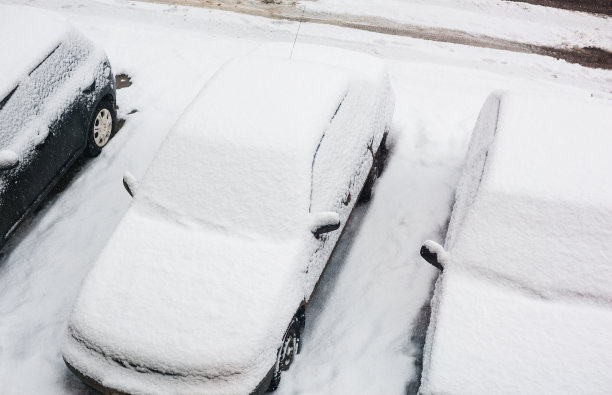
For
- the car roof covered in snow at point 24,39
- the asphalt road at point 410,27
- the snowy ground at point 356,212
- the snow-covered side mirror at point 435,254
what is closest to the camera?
the snow-covered side mirror at point 435,254

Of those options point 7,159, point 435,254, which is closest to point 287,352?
point 435,254

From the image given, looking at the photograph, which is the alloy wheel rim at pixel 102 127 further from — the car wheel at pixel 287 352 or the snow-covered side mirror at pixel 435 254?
the snow-covered side mirror at pixel 435 254

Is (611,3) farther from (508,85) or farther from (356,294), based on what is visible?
(356,294)

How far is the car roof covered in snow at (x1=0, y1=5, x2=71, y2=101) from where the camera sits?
4.57 meters

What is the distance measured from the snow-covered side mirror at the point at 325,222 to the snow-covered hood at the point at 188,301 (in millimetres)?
216

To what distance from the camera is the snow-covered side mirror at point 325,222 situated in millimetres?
3575

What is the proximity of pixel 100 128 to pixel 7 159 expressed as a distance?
4.73 ft

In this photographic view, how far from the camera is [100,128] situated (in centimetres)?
560

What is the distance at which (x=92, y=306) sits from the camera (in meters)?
3.32

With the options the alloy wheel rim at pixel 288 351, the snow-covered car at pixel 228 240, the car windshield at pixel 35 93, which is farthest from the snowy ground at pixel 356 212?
the car windshield at pixel 35 93

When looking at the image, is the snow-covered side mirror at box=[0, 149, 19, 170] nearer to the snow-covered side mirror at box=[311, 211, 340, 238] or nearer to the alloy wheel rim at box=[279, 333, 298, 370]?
the snow-covered side mirror at box=[311, 211, 340, 238]

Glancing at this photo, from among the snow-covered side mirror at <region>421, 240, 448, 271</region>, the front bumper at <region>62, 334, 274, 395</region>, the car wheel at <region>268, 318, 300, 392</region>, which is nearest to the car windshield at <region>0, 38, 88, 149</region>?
the front bumper at <region>62, 334, 274, 395</region>

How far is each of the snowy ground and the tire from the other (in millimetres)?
170

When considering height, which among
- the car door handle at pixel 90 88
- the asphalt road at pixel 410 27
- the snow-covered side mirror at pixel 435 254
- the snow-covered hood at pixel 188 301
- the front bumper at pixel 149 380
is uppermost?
the asphalt road at pixel 410 27
